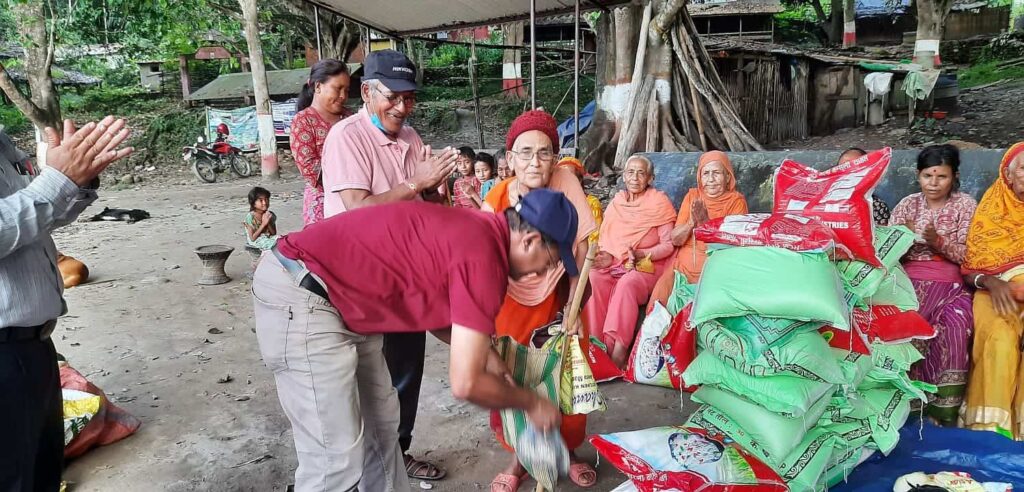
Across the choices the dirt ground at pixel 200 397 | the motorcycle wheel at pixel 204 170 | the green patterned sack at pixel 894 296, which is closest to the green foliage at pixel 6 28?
the motorcycle wheel at pixel 204 170

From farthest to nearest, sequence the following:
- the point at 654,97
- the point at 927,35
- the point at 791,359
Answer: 1. the point at 927,35
2. the point at 654,97
3. the point at 791,359

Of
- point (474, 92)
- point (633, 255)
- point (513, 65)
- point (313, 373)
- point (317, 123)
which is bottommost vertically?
point (633, 255)

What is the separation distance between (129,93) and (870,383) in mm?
22578

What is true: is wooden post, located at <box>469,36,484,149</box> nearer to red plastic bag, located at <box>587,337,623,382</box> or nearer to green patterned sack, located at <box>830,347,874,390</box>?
red plastic bag, located at <box>587,337,623,382</box>

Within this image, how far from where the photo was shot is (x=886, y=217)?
3.36 m

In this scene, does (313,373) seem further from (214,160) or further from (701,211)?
(214,160)

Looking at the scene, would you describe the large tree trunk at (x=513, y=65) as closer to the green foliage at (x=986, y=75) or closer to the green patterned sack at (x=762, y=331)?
the green foliage at (x=986, y=75)

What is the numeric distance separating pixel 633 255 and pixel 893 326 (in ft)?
4.76

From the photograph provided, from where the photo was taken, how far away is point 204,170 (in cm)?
1245

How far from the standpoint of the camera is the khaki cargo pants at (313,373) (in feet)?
5.43

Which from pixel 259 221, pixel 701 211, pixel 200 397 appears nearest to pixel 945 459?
pixel 701 211

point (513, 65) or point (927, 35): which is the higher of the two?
point (513, 65)

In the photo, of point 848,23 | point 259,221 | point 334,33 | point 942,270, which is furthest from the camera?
point 848,23

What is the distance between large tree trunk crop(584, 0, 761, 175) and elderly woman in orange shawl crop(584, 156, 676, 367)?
3.96 metres
